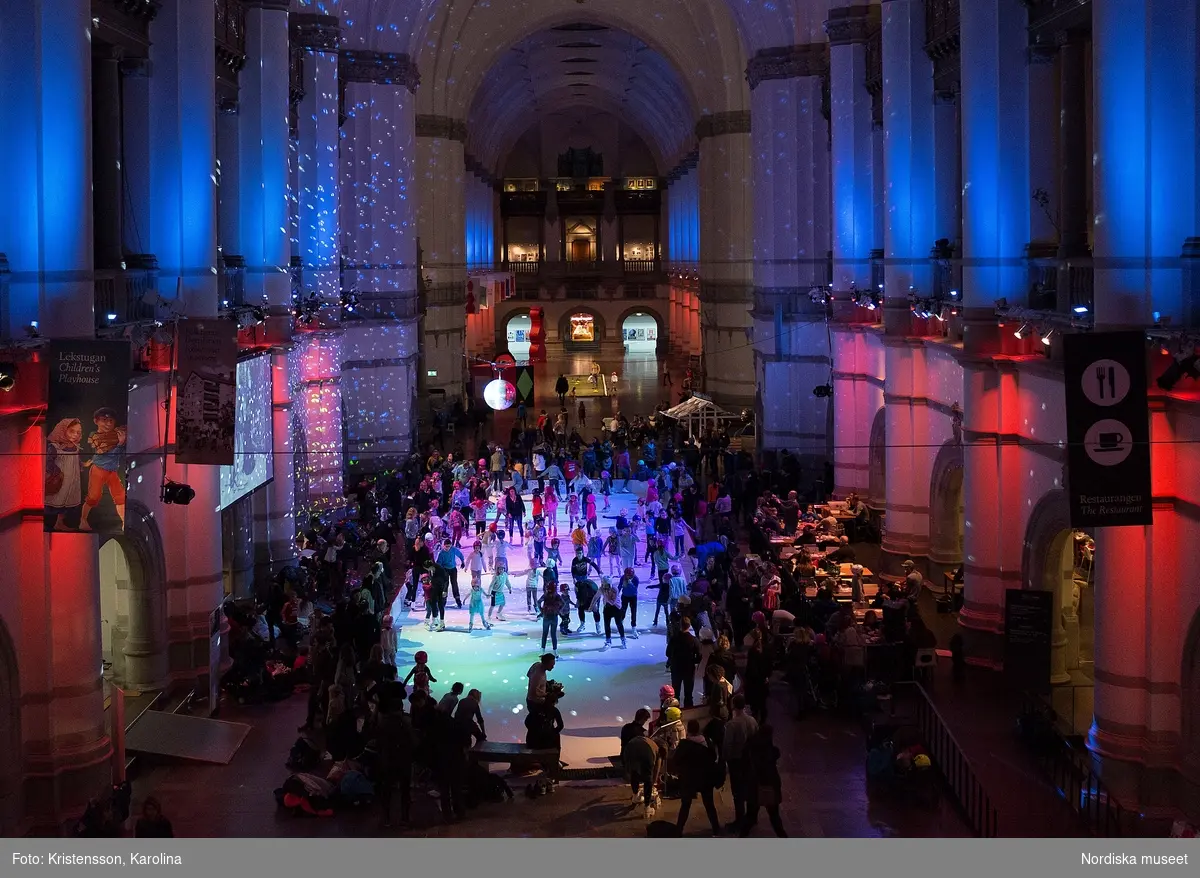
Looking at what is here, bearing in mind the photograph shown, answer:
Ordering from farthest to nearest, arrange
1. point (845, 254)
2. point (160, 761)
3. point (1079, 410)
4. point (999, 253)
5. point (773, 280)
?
point (773, 280) < point (845, 254) < point (999, 253) < point (160, 761) < point (1079, 410)

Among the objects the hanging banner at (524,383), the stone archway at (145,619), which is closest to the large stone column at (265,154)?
the stone archway at (145,619)

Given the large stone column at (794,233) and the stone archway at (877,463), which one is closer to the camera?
the stone archway at (877,463)

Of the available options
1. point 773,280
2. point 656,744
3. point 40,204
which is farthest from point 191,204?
point 773,280

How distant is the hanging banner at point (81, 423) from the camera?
13664 millimetres

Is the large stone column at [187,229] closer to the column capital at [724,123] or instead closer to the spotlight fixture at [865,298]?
the spotlight fixture at [865,298]

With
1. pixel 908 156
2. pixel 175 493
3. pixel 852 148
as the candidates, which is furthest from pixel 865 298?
pixel 175 493

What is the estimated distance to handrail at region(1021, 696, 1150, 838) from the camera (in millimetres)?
13398

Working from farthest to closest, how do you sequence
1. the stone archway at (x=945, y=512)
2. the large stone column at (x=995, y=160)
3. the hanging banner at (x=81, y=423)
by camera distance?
the stone archway at (x=945, y=512)
the large stone column at (x=995, y=160)
the hanging banner at (x=81, y=423)

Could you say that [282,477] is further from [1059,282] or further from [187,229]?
[1059,282]

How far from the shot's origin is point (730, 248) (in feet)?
156

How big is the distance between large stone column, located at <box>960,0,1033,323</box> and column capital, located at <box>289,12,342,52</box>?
13.7m

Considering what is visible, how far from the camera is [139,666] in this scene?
59.7 feet

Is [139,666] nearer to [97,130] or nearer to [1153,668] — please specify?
[97,130]

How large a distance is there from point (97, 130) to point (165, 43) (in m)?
1.62
